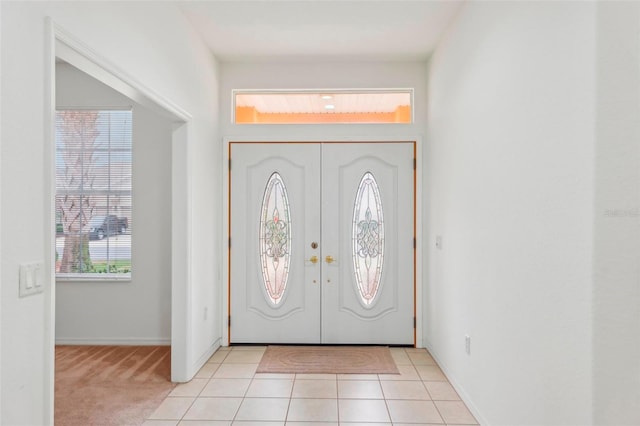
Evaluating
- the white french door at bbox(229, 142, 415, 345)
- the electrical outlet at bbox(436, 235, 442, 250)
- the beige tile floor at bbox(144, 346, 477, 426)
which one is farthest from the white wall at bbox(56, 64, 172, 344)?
the electrical outlet at bbox(436, 235, 442, 250)

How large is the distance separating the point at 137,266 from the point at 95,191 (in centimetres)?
84

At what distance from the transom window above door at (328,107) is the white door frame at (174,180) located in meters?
1.12

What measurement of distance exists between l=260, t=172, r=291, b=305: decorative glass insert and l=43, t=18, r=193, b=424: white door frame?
107 centimetres

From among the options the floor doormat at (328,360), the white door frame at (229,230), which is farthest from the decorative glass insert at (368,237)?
the floor doormat at (328,360)

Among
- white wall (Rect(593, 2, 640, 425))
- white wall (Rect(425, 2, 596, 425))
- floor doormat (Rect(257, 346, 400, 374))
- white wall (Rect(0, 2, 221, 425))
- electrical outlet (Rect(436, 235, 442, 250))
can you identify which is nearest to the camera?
white wall (Rect(593, 2, 640, 425))

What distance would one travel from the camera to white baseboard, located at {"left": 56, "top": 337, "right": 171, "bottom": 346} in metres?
4.20

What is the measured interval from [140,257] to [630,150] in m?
4.01

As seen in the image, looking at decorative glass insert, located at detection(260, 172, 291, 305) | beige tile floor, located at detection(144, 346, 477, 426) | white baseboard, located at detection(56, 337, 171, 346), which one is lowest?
beige tile floor, located at detection(144, 346, 477, 426)

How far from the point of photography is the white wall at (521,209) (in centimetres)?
159

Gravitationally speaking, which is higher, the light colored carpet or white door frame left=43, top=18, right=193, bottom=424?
white door frame left=43, top=18, right=193, bottom=424

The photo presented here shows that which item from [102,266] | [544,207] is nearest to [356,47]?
[544,207]

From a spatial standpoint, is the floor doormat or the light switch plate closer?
the light switch plate

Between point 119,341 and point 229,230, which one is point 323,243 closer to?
point 229,230

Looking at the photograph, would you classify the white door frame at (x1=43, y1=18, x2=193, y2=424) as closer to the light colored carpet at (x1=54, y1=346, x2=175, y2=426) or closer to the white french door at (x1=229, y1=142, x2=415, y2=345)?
the light colored carpet at (x1=54, y1=346, x2=175, y2=426)
